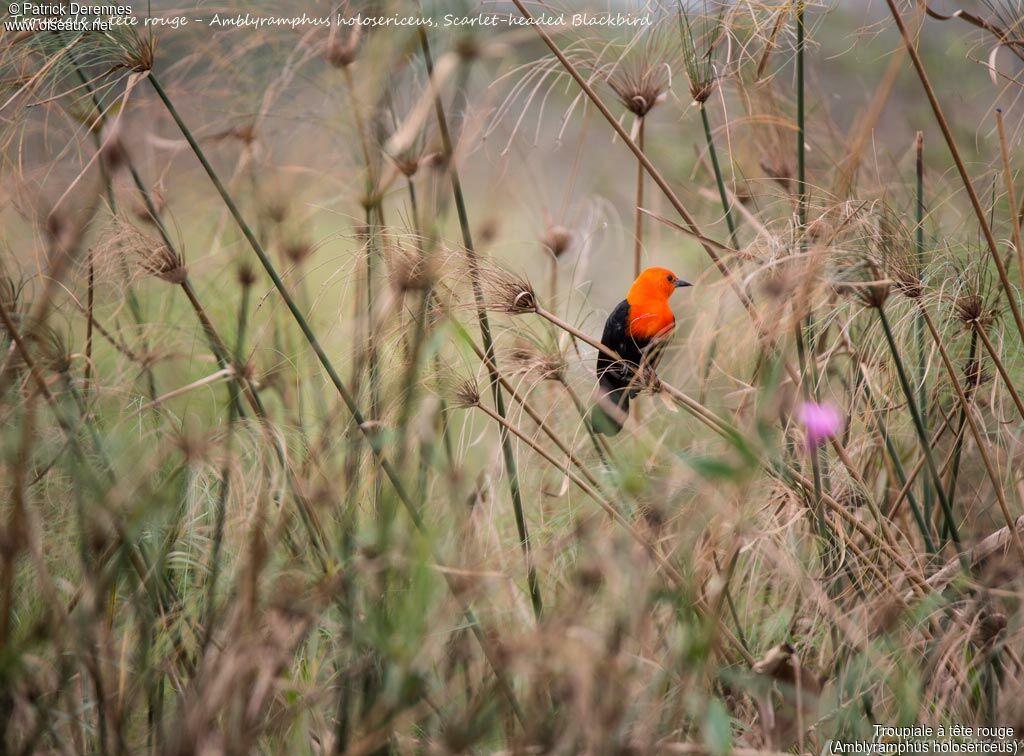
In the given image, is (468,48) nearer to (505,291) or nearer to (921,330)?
(505,291)

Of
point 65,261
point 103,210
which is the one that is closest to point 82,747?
point 65,261

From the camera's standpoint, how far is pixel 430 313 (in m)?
1.65

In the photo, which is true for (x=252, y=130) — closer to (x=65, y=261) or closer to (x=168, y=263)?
(x=168, y=263)

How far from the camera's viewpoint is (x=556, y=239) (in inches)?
86.7

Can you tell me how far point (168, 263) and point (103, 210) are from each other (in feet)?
1.09

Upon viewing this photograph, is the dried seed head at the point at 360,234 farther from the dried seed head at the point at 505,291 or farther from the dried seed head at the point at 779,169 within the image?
the dried seed head at the point at 779,169

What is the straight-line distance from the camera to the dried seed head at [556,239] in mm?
2186

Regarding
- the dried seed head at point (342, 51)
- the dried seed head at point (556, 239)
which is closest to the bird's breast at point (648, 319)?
the dried seed head at point (556, 239)

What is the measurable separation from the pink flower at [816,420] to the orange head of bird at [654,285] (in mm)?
1144

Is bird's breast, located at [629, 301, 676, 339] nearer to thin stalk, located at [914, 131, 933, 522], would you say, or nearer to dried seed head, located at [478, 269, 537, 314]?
thin stalk, located at [914, 131, 933, 522]

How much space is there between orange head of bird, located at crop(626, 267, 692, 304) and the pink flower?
1.14 m
